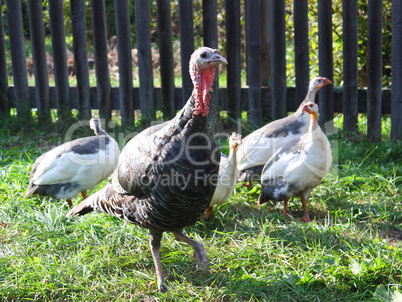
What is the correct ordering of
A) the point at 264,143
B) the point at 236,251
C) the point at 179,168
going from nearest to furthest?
the point at 179,168 → the point at 236,251 → the point at 264,143

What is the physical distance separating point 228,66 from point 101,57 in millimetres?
1576

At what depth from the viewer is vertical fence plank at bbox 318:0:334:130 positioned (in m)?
5.05

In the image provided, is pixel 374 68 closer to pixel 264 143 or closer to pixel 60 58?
pixel 264 143

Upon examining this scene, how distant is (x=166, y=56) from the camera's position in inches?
223

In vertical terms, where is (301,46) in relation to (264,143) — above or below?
above

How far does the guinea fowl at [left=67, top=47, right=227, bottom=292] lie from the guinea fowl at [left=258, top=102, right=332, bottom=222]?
1.02 metres

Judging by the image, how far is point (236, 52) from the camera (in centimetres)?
550

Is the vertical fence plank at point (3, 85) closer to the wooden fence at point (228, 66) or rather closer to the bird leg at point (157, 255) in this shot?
the wooden fence at point (228, 66)

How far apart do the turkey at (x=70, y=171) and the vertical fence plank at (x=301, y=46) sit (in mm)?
2370

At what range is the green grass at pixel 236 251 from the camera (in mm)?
2895

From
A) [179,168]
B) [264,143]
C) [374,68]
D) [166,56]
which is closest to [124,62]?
[166,56]

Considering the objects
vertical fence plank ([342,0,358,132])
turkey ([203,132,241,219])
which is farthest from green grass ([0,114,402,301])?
vertical fence plank ([342,0,358,132])

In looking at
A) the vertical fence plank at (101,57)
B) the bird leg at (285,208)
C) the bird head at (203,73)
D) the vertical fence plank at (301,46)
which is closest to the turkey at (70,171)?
the bird leg at (285,208)

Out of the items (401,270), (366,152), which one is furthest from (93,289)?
(366,152)
